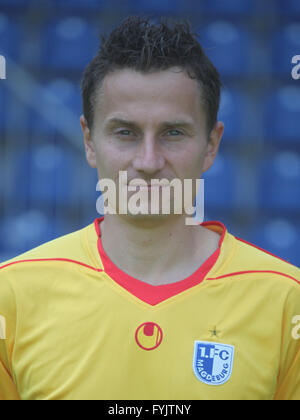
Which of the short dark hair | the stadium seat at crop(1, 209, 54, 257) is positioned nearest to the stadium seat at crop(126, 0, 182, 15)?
the stadium seat at crop(1, 209, 54, 257)

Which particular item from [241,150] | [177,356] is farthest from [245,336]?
[241,150]

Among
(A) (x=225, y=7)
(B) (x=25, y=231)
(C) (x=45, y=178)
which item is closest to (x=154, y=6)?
(A) (x=225, y=7)

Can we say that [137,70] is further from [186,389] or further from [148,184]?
[186,389]

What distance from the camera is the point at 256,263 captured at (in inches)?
59.1

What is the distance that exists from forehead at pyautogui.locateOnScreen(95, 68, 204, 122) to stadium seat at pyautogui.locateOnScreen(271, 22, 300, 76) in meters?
3.22

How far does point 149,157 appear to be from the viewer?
1.35m

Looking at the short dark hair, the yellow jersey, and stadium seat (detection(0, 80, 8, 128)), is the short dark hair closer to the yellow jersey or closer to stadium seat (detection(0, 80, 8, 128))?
the yellow jersey

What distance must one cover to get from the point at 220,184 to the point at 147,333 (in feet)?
9.43

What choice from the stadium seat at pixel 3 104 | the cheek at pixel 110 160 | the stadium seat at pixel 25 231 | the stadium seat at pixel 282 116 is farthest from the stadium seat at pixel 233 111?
the cheek at pixel 110 160

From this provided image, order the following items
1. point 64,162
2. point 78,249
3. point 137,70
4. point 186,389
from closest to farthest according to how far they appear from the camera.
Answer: point 186,389, point 137,70, point 78,249, point 64,162

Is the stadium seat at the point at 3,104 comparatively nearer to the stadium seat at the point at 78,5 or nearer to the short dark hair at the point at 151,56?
the stadium seat at the point at 78,5

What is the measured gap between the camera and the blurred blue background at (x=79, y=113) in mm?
4000
